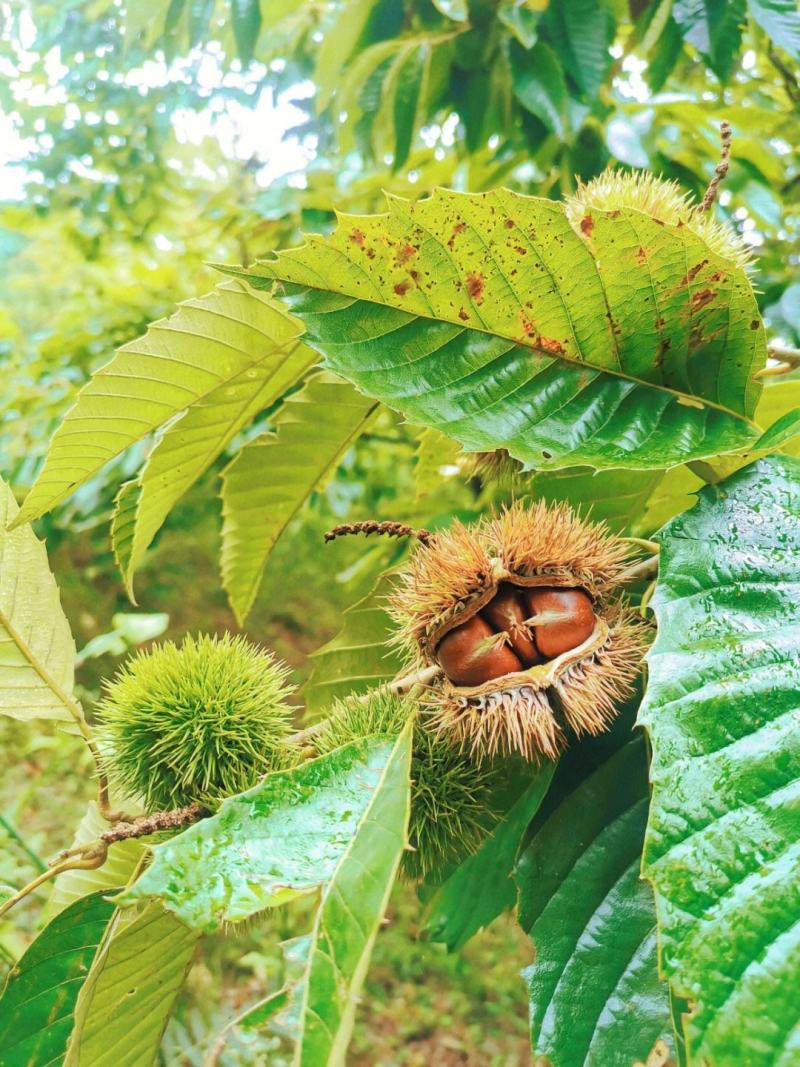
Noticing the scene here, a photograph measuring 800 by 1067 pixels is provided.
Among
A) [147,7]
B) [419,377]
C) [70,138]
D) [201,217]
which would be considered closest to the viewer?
[419,377]

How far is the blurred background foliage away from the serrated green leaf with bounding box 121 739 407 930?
13.6 inches

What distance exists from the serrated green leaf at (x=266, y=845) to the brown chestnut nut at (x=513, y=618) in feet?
0.41

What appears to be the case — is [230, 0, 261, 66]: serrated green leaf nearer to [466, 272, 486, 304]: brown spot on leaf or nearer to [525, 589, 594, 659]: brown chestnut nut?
[466, 272, 486, 304]: brown spot on leaf

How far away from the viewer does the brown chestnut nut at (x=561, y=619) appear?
56cm

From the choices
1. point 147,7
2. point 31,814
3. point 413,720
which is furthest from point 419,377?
point 31,814

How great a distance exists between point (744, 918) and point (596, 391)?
0.35 m

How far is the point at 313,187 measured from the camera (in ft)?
5.84

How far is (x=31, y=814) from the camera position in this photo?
3279 millimetres

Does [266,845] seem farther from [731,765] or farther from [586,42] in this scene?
[586,42]

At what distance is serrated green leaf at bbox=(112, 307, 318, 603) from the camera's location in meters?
0.72

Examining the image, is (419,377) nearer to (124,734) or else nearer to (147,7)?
(124,734)

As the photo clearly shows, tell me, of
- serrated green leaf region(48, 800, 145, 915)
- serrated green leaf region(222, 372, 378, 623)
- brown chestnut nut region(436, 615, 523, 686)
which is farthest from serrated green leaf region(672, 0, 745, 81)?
serrated green leaf region(48, 800, 145, 915)

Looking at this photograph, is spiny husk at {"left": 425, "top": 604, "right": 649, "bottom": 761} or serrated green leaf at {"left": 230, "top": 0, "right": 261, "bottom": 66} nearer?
spiny husk at {"left": 425, "top": 604, "right": 649, "bottom": 761}

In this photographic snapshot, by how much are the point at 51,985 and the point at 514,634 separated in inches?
18.4
